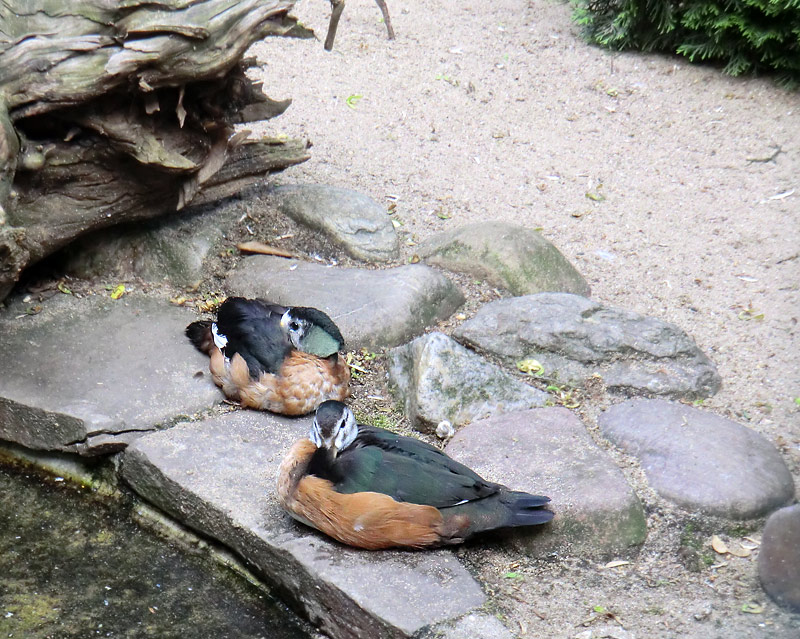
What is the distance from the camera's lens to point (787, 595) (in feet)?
11.8

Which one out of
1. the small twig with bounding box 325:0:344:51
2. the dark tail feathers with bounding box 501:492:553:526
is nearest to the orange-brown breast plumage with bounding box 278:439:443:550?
the dark tail feathers with bounding box 501:492:553:526

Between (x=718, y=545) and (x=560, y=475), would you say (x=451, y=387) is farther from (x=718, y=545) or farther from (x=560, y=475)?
(x=718, y=545)

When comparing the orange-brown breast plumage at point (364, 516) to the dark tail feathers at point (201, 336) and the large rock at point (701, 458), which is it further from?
the dark tail feathers at point (201, 336)

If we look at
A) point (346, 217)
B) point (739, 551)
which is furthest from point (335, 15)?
point (739, 551)

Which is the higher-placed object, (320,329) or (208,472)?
(320,329)

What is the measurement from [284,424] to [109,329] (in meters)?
1.26

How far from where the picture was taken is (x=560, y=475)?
416cm

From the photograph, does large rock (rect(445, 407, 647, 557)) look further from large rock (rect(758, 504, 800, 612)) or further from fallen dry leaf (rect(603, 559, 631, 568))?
large rock (rect(758, 504, 800, 612))

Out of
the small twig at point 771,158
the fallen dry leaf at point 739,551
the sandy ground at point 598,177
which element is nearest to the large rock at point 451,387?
the sandy ground at point 598,177

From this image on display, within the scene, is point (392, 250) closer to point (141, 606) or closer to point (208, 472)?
point (208, 472)

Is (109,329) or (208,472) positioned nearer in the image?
(208,472)

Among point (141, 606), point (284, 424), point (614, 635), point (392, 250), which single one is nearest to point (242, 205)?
point (392, 250)

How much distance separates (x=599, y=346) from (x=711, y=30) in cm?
460

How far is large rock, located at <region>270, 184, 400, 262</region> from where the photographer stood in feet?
20.1
